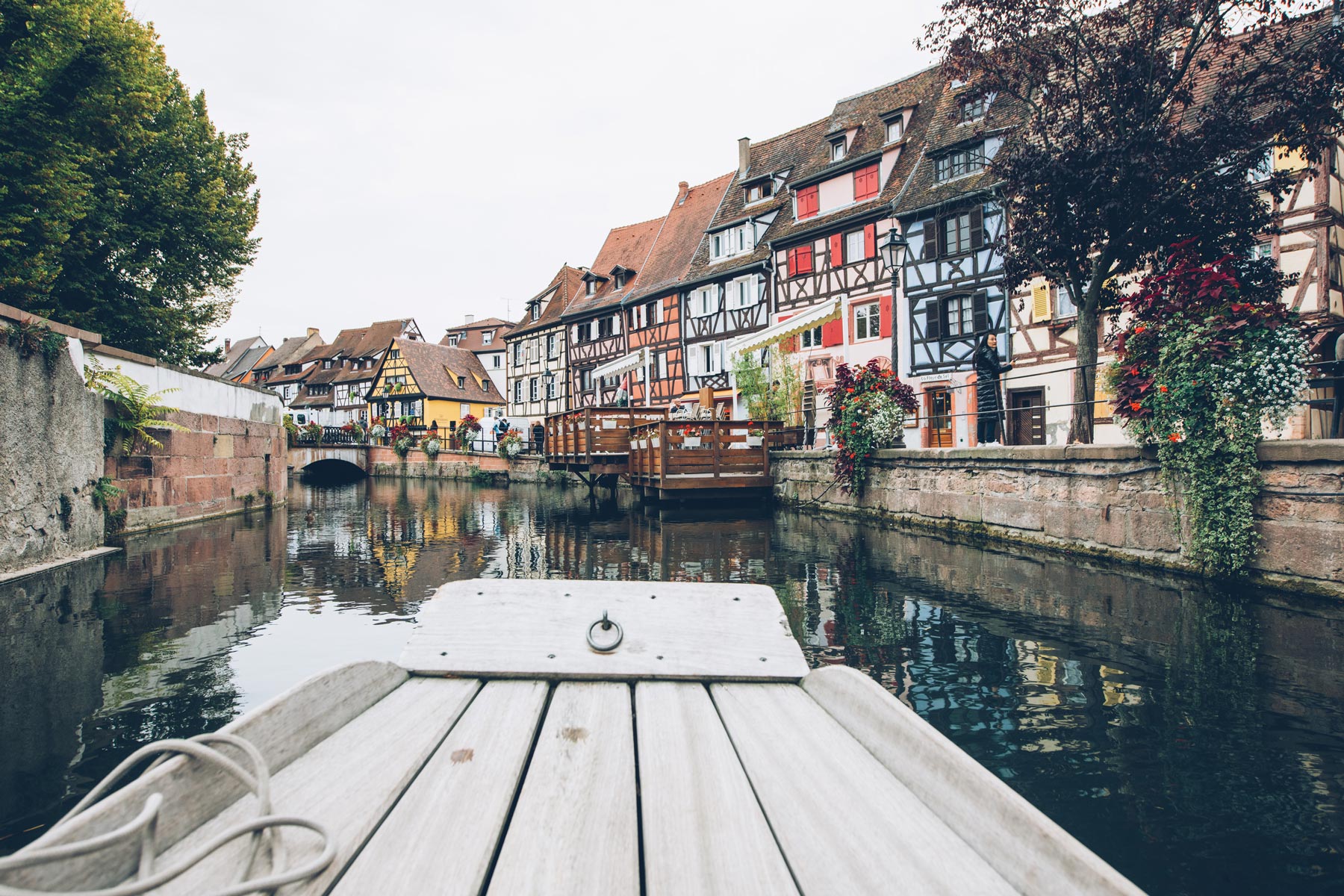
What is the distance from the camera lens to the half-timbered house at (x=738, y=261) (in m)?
28.7

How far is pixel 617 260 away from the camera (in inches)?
1556

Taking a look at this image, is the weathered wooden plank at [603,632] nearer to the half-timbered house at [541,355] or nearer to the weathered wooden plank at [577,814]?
the weathered wooden plank at [577,814]

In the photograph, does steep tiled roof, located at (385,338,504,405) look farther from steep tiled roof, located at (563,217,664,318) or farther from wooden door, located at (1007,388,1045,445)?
wooden door, located at (1007,388,1045,445)

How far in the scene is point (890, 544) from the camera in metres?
11.1

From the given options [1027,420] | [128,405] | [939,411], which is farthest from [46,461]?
[939,411]

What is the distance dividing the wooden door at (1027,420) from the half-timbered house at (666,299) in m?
13.8

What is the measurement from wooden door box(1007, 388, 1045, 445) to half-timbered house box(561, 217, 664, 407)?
17.4m

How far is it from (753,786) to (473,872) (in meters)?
0.57

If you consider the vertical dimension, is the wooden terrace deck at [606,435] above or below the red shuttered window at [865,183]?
below

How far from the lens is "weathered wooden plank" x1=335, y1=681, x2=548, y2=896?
111 cm

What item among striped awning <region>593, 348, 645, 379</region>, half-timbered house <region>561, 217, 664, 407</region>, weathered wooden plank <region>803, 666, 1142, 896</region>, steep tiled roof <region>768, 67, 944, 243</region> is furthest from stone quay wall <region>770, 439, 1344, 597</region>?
half-timbered house <region>561, 217, 664, 407</region>

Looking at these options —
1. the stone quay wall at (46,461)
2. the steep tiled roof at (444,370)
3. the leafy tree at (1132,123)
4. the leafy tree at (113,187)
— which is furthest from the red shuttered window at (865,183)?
the steep tiled roof at (444,370)

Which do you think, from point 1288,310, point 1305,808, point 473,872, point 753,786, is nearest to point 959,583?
point 1288,310

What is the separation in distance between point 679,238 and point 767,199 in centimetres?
579
